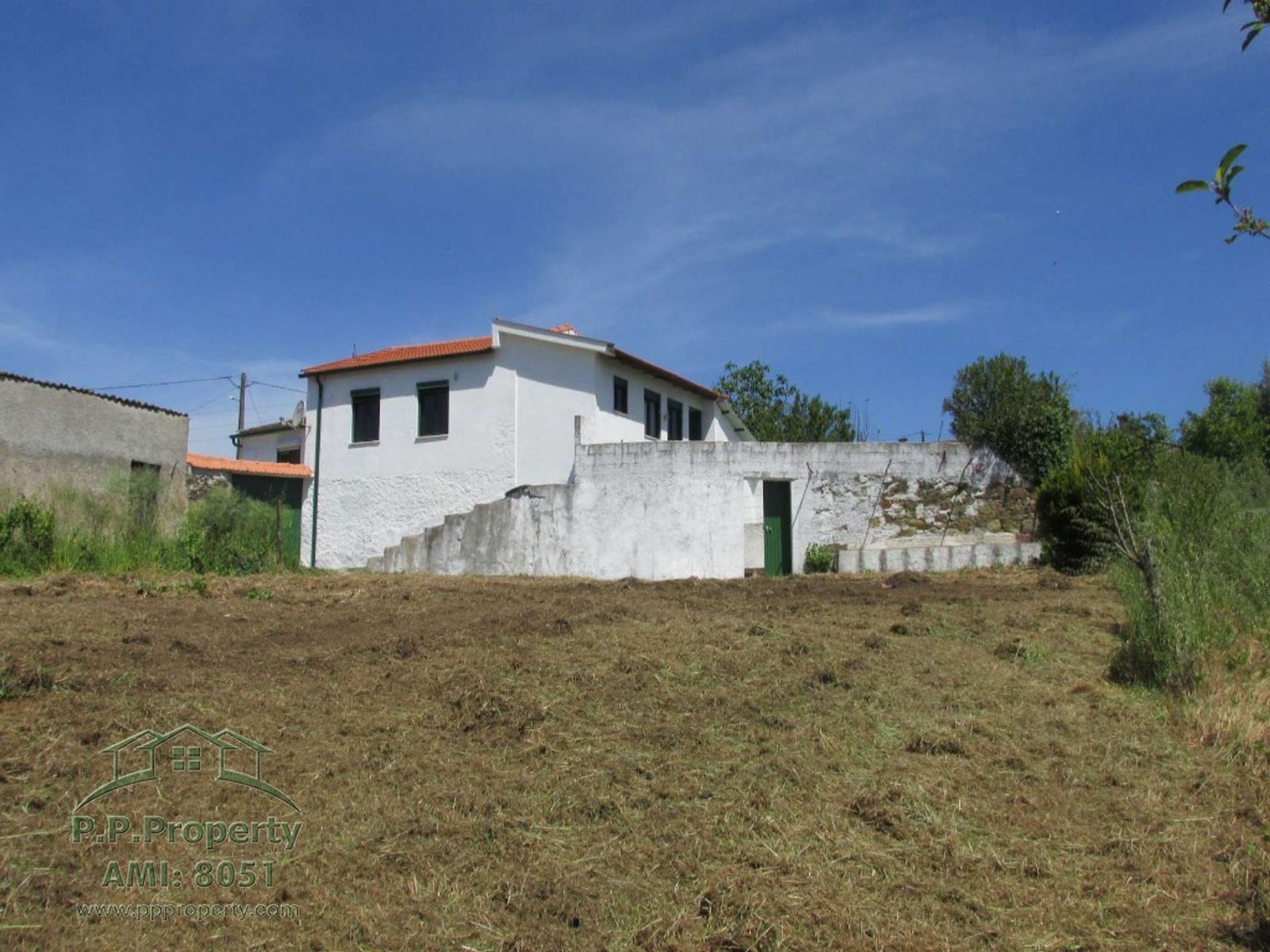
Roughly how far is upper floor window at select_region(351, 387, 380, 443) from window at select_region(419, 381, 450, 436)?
1.04 metres

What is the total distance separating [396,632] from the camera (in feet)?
22.7

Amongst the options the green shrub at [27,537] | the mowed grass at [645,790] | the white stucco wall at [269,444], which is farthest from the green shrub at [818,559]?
the white stucco wall at [269,444]

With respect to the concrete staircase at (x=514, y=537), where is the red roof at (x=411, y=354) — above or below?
above

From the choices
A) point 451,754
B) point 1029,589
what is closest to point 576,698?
point 451,754

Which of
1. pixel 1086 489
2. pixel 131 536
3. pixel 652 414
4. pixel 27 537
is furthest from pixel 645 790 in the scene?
pixel 652 414

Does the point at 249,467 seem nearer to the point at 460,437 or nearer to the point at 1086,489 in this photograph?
the point at 460,437

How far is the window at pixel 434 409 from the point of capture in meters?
18.9

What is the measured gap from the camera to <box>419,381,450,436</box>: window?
743 inches

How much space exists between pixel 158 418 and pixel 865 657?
47.7 ft

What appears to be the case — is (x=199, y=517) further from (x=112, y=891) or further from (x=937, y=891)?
(x=937, y=891)

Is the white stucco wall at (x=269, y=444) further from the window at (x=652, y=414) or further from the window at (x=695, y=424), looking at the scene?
the window at (x=695, y=424)

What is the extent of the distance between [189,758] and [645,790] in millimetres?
2096

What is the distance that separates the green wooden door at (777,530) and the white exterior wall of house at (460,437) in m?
3.87

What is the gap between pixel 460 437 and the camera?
60.9 feet
